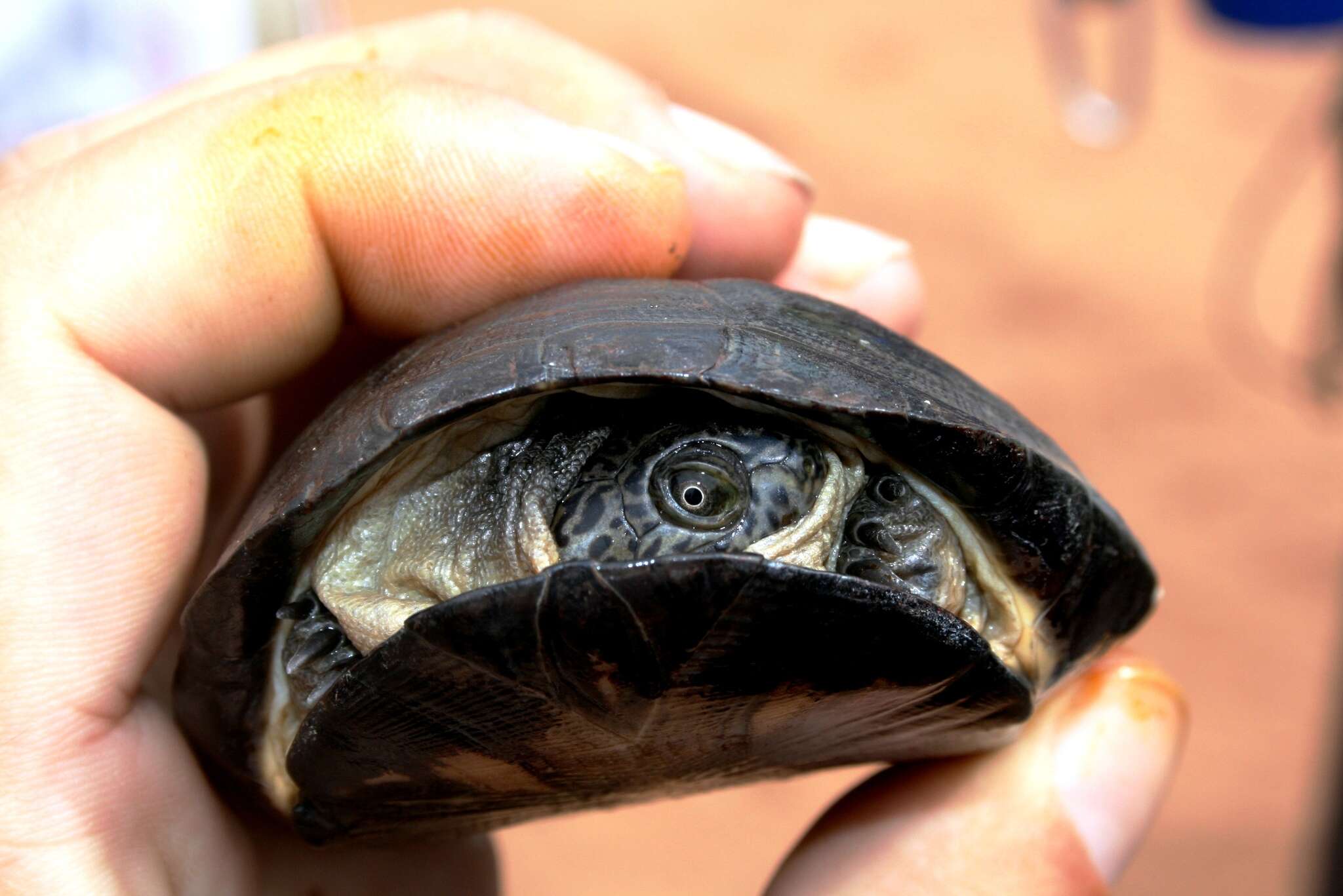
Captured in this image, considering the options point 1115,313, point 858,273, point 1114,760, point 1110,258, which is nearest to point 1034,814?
point 1114,760

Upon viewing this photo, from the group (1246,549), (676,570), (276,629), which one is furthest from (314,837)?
(1246,549)

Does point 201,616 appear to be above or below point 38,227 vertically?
below

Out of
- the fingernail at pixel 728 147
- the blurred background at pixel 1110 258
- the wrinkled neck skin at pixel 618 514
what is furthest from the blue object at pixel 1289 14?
the wrinkled neck skin at pixel 618 514


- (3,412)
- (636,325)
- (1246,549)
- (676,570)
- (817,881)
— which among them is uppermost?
(636,325)

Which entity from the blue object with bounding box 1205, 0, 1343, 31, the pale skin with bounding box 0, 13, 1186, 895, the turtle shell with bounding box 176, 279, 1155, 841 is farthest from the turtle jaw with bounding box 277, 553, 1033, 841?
the blue object with bounding box 1205, 0, 1343, 31

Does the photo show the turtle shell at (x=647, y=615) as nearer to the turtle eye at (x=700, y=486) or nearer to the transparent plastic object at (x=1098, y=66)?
the turtle eye at (x=700, y=486)

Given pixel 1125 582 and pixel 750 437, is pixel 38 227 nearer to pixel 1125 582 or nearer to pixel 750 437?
pixel 750 437
